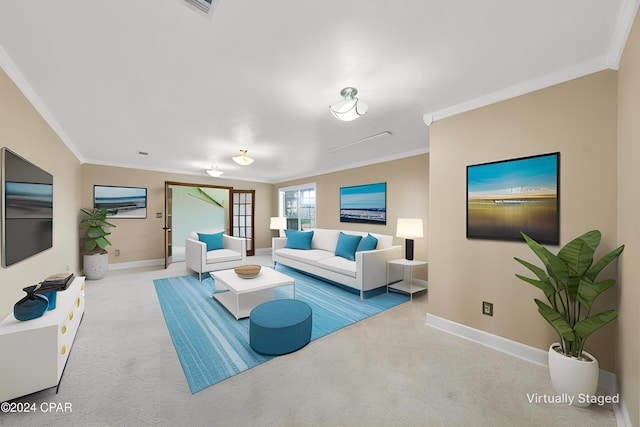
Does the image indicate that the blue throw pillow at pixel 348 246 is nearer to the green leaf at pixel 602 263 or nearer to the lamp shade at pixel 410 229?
the lamp shade at pixel 410 229

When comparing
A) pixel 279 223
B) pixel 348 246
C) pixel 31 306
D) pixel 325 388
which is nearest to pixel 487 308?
pixel 325 388

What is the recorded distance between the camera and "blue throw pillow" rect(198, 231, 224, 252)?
522 centimetres

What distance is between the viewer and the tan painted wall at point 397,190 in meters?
4.09

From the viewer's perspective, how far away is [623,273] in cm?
155

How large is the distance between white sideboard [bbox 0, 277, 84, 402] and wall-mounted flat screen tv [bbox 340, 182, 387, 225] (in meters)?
4.38

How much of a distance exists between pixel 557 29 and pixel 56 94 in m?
3.94

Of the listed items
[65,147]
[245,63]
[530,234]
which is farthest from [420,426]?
[65,147]

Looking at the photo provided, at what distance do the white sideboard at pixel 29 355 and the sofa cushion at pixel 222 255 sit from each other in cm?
289

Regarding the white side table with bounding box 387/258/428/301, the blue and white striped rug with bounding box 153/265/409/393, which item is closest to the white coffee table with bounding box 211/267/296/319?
the blue and white striped rug with bounding box 153/265/409/393

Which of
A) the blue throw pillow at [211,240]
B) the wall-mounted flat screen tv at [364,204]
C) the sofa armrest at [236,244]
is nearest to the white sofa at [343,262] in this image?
the wall-mounted flat screen tv at [364,204]

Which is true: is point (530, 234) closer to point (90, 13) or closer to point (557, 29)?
point (557, 29)

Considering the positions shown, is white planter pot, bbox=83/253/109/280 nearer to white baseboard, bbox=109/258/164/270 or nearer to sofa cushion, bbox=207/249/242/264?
white baseboard, bbox=109/258/164/270

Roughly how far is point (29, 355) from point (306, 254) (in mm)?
3686

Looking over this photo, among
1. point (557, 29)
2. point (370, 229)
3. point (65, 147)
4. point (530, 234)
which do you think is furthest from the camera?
point (370, 229)
